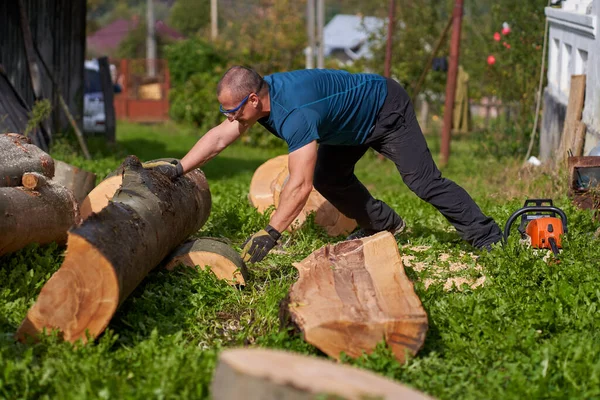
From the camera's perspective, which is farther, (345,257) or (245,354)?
(345,257)

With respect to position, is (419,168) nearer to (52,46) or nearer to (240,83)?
(240,83)

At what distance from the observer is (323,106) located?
5.55 metres

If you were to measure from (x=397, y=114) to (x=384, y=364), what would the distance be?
2.47 m

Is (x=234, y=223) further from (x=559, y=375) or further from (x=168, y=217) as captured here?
(x=559, y=375)

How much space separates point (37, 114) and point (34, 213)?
17.4 ft

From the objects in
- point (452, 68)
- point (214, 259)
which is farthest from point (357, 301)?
point (452, 68)

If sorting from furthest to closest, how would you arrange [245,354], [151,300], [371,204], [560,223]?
[371,204] < [560,223] < [151,300] < [245,354]

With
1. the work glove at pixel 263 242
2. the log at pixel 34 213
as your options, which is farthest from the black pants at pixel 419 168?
the log at pixel 34 213

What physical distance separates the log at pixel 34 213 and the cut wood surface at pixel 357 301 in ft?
6.18

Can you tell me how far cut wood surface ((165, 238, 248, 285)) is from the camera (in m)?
5.45

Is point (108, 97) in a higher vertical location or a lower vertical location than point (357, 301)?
lower

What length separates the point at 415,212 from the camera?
8180 mm

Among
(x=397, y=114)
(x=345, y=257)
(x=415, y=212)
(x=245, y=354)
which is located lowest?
(x=415, y=212)

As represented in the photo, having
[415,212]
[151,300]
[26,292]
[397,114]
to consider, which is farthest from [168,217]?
[415,212]
